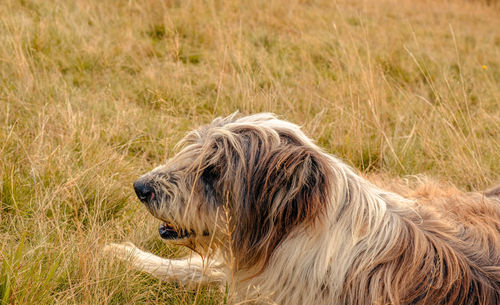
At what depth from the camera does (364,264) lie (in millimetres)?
2520

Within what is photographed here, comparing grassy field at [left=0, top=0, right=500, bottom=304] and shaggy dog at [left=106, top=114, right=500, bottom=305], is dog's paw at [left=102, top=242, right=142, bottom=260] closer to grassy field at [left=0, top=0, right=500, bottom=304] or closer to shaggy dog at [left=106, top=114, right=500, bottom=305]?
grassy field at [left=0, top=0, right=500, bottom=304]

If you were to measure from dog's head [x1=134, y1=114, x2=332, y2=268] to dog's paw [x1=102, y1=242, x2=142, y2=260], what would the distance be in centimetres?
36

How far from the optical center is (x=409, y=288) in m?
2.47

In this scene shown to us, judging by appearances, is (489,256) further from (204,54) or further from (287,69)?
(204,54)

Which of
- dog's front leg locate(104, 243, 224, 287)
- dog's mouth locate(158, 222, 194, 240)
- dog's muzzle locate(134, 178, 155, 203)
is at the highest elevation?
dog's muzzle locate(134, 178, 155, 203)

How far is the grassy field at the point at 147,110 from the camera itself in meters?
2.99

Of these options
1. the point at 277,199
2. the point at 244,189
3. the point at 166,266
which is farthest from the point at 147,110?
the point at 277,199

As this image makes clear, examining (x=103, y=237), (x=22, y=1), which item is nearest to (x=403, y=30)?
(x=22, y=1)

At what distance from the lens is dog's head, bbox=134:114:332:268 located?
2533mm

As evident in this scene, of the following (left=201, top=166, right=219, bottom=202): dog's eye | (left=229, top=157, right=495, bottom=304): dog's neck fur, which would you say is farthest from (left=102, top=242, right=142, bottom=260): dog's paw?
(left=229, top=157, right=495, bottom=304): dog's neck fur

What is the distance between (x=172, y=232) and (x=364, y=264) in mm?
988

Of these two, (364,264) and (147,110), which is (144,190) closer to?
(364,264)

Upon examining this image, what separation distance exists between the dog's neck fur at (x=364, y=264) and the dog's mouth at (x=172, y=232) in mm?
417

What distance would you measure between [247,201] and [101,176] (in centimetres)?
156
